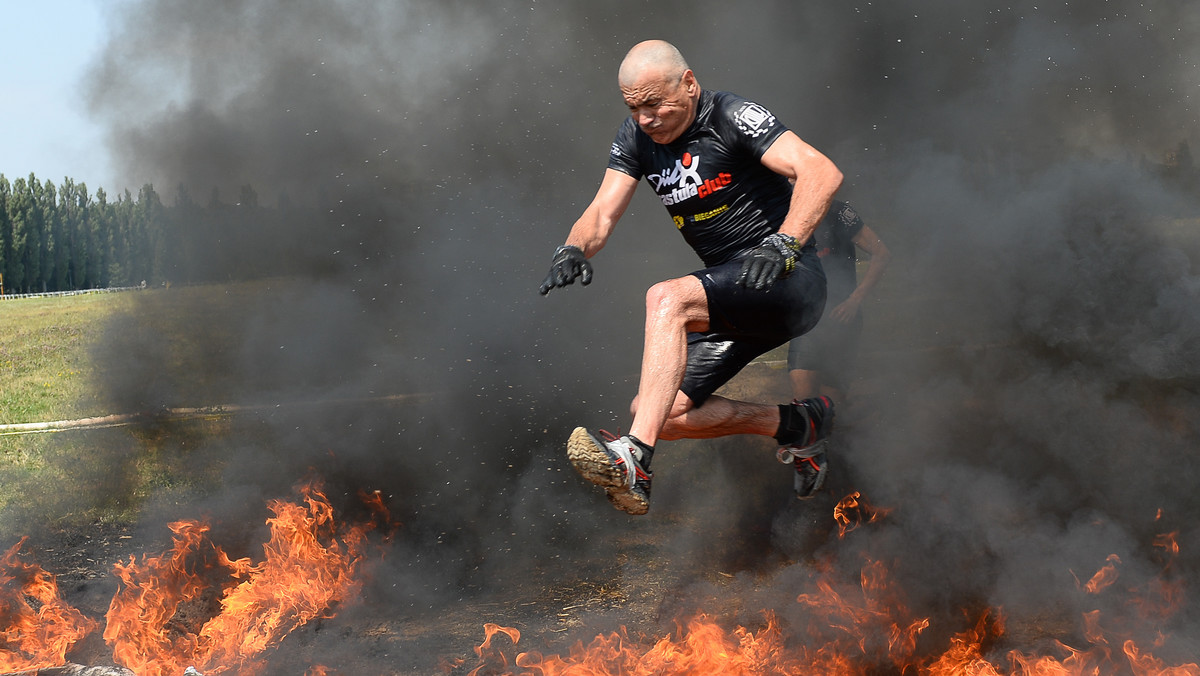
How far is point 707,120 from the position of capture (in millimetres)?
3842

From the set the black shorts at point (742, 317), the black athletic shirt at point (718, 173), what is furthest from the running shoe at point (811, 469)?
the black athletic shirt at point (718, 173)

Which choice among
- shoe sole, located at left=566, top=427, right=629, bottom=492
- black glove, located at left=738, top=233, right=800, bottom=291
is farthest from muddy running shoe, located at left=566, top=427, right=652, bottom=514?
black glove, located at left=738, top=233, right=800, bottom=291

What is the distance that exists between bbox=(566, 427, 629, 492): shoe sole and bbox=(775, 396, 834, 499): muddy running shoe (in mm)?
1666

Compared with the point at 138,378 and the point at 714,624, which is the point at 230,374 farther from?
the point at 714,624

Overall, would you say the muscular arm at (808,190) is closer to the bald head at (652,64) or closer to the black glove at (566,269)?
the bald head at (652,64)

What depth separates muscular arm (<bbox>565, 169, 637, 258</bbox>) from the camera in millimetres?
4105

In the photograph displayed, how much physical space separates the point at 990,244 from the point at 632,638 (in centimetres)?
484

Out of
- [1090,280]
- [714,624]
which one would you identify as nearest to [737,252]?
[714,624]

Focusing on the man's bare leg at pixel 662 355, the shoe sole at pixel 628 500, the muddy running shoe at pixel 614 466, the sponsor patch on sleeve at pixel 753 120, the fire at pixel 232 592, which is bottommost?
the fire at pixel 232 592

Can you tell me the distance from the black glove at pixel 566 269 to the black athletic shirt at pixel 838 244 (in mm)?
2602

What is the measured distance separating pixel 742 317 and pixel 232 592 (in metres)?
3.84

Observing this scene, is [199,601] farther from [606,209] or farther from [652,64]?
[652,64]

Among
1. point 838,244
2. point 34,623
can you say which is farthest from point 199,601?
point 838,244

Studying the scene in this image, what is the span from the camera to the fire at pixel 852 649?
13.7 ft
